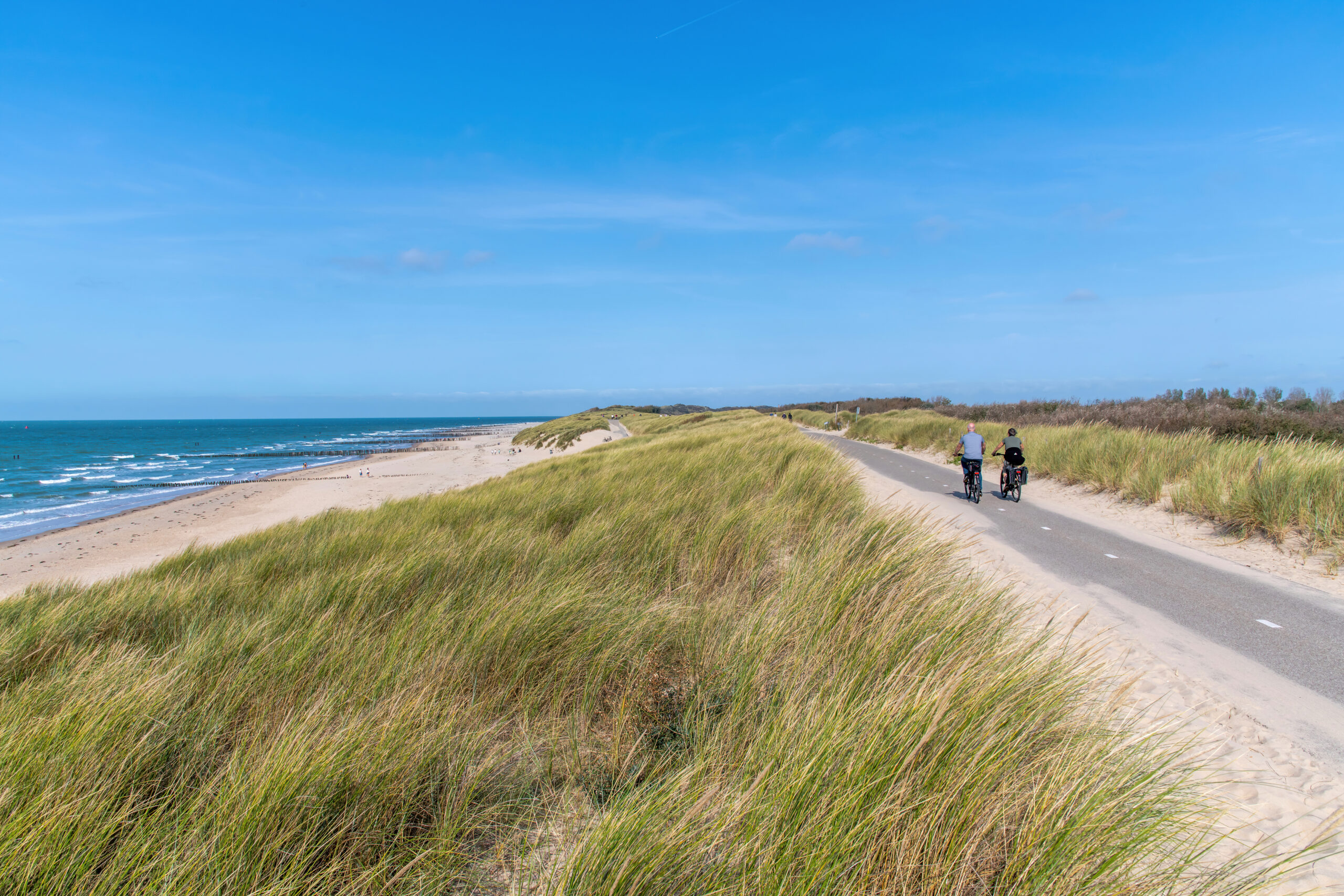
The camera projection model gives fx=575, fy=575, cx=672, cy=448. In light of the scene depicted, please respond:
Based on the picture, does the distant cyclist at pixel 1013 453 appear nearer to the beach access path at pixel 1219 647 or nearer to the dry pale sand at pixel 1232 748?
the beach access path at pixel 1219 647

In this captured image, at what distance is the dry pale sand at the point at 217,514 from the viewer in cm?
1307

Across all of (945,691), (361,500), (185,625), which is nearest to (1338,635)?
(945,691)

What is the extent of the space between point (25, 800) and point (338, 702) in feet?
3.22

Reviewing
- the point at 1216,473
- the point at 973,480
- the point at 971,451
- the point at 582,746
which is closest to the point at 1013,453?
the point at 971,451

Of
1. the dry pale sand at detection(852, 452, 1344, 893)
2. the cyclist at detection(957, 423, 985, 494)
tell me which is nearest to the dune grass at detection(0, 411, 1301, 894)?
the dry pale sand at detection(852, 452, 1344, 893)

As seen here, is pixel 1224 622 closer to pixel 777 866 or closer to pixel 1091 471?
pixel 777 866

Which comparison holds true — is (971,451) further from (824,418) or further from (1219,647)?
(824,418)

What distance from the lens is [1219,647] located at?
4.70m

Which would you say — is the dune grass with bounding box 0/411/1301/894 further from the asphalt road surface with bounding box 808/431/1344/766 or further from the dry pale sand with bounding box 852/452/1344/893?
the asphalt road surface with bounding box 808/431/1344/766

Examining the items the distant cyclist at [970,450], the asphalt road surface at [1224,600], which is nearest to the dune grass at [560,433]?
the distant cyclist at [970,450]

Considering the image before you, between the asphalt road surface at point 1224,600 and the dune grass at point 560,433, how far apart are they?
3398 centimetres

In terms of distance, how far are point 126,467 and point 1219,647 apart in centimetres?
5710

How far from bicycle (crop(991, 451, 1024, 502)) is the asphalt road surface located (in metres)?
1.94

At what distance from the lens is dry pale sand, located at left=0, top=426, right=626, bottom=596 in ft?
42.9
